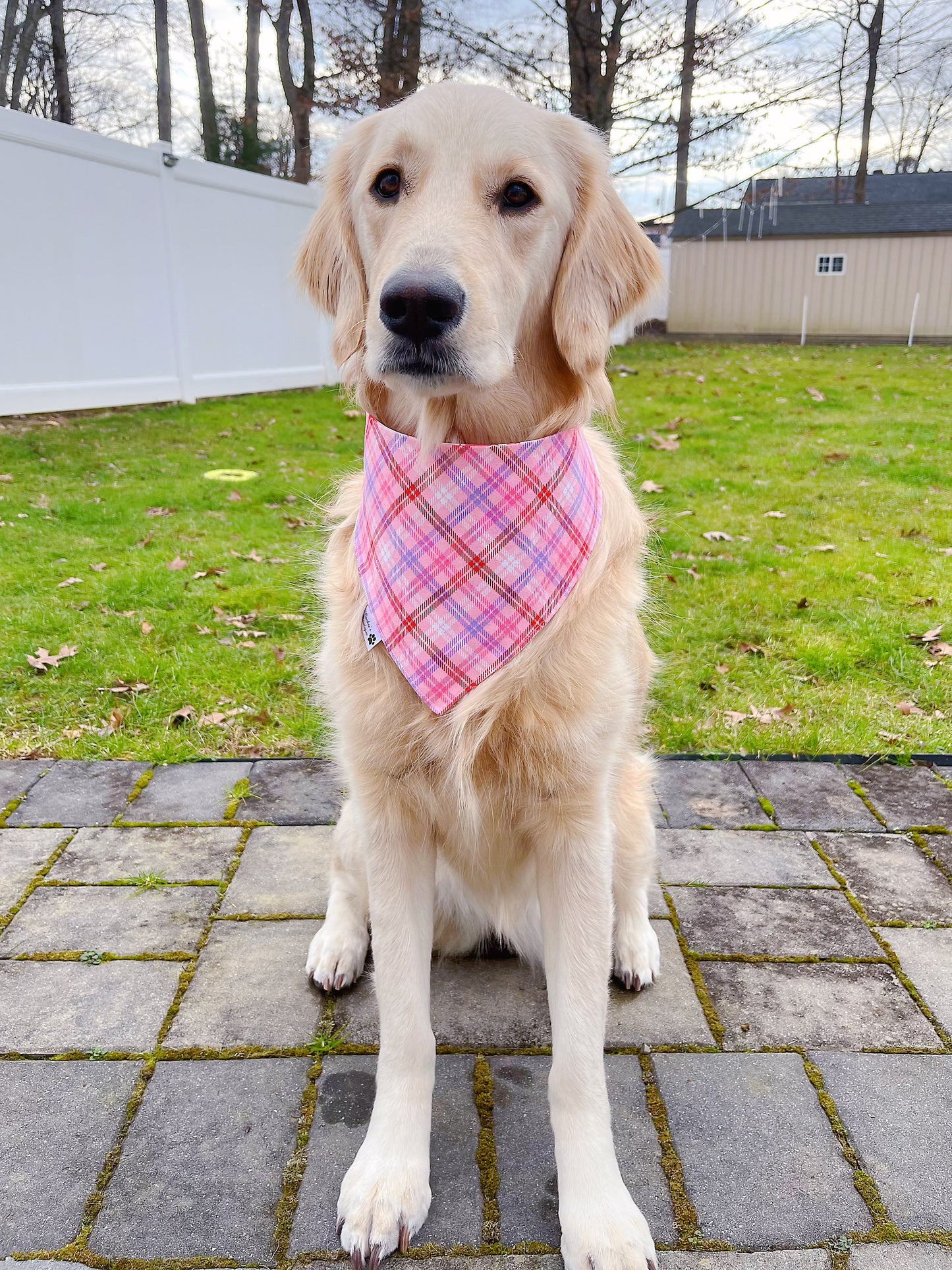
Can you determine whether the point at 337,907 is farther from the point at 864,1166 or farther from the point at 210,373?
the point at 210,373

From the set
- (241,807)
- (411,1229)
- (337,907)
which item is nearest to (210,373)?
(241,807)

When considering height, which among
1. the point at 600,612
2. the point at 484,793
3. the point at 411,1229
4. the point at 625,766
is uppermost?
the point at 600,612

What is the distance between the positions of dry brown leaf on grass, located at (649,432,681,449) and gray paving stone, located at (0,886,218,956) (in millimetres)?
6631

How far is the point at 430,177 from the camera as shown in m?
1.69

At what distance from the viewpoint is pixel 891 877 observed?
2494 millimetres

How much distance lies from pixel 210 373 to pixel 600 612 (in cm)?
930

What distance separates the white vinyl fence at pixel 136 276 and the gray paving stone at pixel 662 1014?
7.83 m

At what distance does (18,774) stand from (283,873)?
1083 mm

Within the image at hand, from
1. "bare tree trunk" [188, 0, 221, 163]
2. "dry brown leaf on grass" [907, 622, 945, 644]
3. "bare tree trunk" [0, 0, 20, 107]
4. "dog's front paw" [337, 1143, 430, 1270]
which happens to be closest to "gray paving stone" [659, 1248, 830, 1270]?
"dog's front paw" [337, 1143, 430, 1270]

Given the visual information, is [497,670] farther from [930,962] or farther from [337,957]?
[930,962]

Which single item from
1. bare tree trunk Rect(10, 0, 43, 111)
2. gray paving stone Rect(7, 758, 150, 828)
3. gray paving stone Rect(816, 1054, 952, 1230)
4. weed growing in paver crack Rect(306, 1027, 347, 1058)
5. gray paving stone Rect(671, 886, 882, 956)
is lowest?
weed growing in paver crack Rect(306, 1027, 347, 1058)

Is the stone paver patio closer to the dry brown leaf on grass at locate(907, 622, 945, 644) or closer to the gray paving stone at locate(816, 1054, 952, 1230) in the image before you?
the gray paving stone at locate(816, 1054, 952, 1230)

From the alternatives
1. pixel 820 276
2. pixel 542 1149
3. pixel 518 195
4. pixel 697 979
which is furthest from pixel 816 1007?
pixel 820 276

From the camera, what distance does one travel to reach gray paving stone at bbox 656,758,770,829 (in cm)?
277
